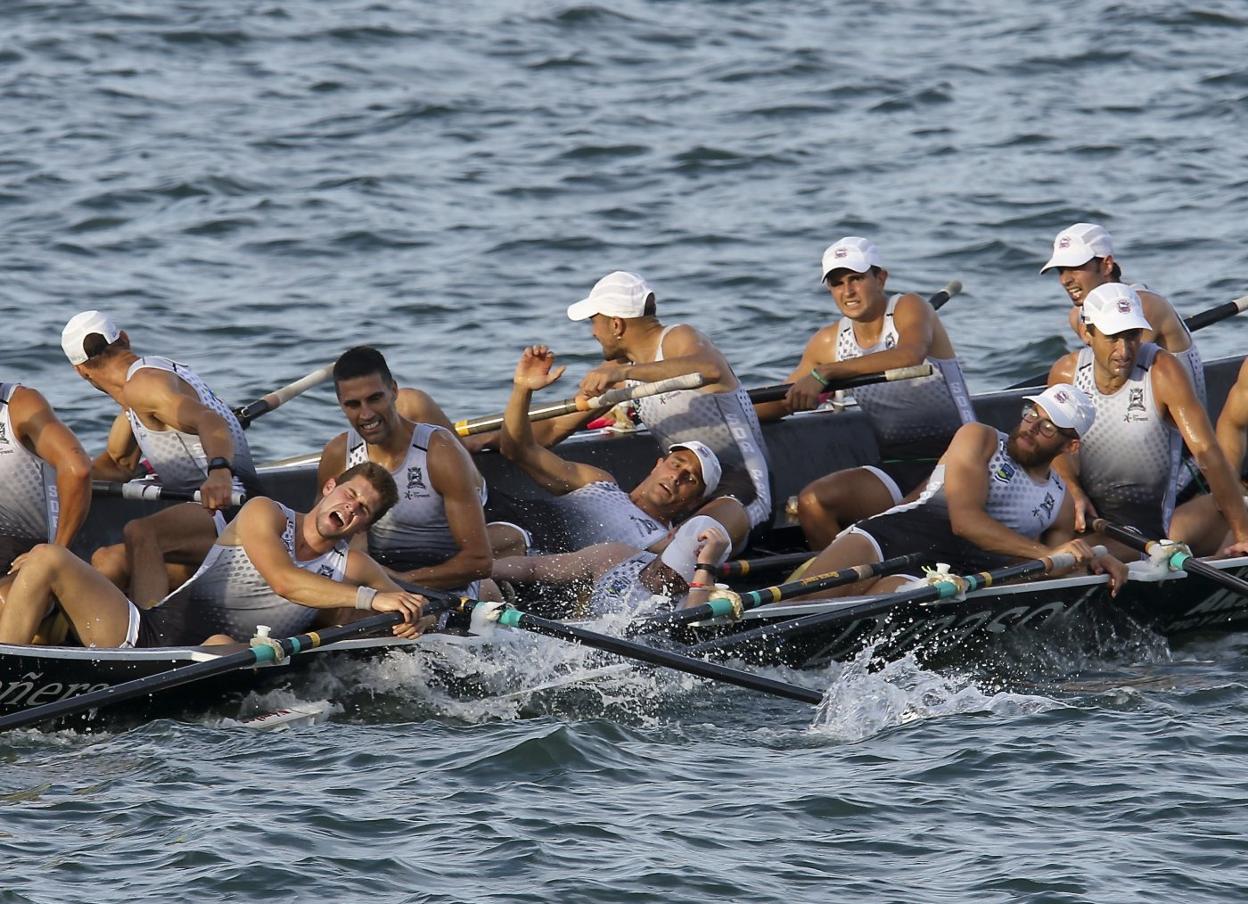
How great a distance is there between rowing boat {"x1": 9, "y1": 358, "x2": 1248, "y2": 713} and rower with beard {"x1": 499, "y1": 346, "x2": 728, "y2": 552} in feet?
0.64

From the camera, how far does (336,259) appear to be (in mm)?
18062

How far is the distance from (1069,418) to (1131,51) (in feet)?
46.6

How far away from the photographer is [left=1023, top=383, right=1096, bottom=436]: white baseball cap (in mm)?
9977

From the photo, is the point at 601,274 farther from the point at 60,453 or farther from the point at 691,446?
the point at 60,453

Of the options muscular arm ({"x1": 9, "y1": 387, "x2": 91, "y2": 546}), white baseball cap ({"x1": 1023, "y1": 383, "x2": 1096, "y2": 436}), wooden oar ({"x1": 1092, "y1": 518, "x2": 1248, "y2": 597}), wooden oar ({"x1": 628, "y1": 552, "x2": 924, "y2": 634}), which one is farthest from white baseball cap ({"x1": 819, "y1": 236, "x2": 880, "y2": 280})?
muscular arm ({"x1": 9, "y1": 387, "x2": 91, "y2": 546})

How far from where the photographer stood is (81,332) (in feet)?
33.4

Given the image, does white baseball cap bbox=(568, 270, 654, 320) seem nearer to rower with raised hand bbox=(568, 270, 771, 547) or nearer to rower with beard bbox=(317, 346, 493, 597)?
rower with raised hand bbox=(568, 270, 771, 547)

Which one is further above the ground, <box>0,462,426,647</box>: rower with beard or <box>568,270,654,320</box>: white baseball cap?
<box>568,270,654,320</box>: white baseball cap

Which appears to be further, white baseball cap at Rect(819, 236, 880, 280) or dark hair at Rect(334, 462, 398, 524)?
white baseball cap at Rect(819, 236, 880, 280)

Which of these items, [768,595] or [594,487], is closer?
[768,595]

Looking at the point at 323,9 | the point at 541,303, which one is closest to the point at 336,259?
the point at 541,303

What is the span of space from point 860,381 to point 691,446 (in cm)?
120

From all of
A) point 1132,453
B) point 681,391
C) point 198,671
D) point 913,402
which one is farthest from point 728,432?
point 198,671

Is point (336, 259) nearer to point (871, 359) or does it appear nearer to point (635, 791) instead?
point (871, 359)
